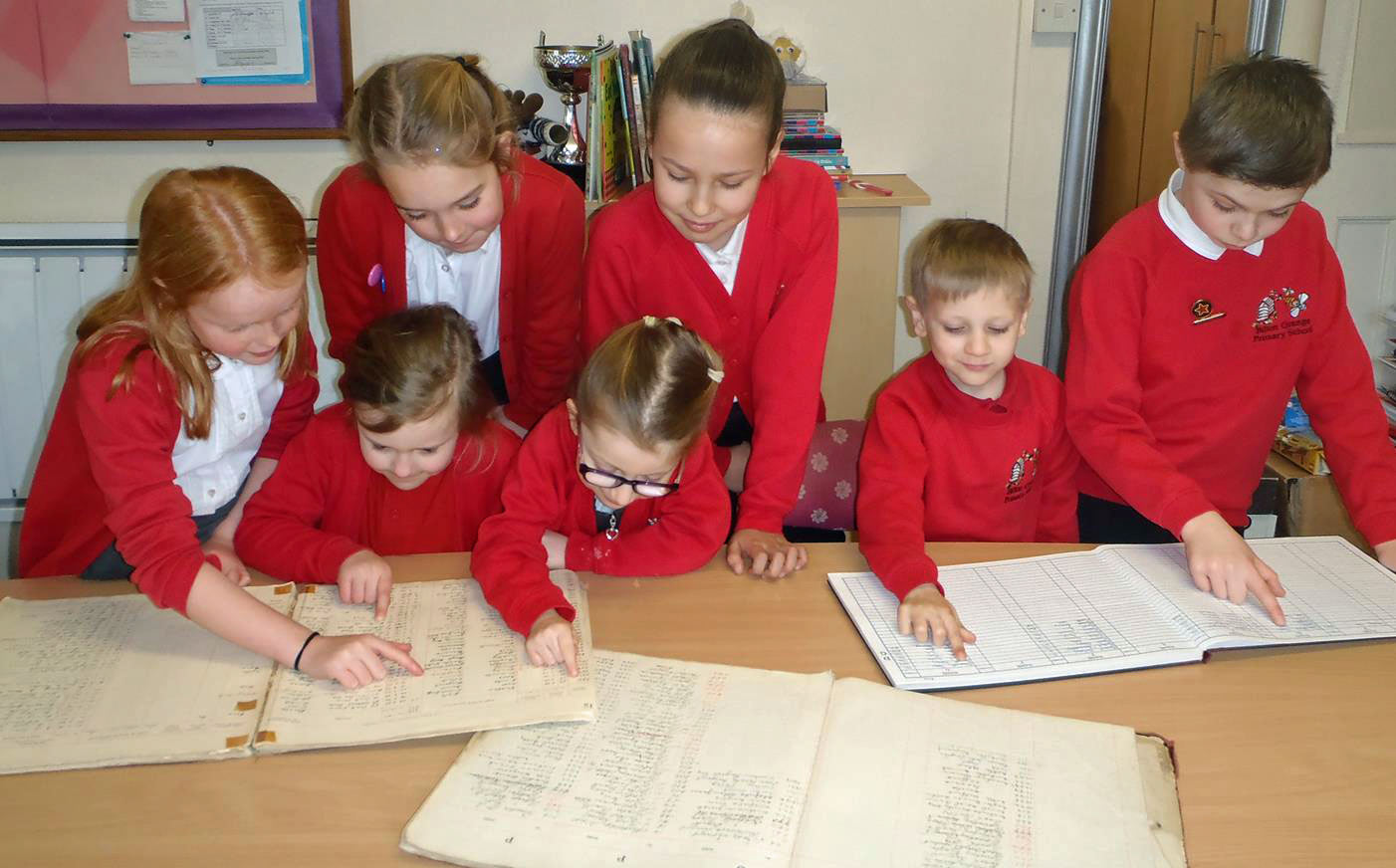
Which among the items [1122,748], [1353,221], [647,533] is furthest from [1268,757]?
[1353,221]

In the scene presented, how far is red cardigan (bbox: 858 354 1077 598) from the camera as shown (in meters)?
1.50

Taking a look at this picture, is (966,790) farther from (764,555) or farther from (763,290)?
(763,290)

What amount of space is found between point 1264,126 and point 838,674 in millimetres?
846

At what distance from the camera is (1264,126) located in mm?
1352

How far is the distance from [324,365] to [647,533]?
6.51 ft

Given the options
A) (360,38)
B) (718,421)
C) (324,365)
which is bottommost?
(324,365)

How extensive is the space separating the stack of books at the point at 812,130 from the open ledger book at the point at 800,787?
1.95 metres

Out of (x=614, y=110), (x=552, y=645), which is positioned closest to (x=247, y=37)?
(x=614, y=110)

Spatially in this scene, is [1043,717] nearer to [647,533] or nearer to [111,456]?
[647,533]

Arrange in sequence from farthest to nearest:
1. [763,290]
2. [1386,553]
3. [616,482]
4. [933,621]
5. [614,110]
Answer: [614,110], [763,290], [1386,553], [616,482], [933,621]

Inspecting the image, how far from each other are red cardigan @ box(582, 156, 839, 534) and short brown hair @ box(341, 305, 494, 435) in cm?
23

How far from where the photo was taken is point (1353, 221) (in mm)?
2631

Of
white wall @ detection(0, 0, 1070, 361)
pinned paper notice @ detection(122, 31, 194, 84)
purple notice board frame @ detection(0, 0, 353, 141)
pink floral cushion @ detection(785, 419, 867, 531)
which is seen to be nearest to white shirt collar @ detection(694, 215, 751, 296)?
pink floral cushion @ detection(785, 419, 867, 531)

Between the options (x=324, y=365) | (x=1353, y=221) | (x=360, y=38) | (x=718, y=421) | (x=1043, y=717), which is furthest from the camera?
(x=324, y=365)
